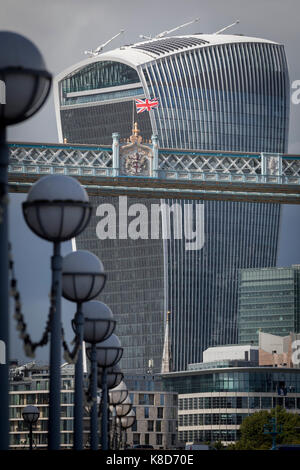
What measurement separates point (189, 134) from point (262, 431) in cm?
7113

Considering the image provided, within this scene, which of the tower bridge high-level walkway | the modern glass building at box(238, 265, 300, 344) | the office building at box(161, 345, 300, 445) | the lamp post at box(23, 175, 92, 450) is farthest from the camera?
the modern glass building at box(238, 265, 300, 344)

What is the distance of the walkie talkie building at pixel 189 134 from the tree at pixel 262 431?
58.4 meters

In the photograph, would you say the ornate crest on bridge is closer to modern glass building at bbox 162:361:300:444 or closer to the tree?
the tree

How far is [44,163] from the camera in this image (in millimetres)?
66500

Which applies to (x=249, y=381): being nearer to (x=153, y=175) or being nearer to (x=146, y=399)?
(x=146, y=399)

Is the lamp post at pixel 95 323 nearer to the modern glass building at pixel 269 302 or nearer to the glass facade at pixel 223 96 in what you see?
the glass facade at pixel 223 96

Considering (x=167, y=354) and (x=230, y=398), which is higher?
(x=167, y=354)

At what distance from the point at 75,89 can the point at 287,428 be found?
7859 cm

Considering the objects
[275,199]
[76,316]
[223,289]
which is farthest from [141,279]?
[76,316]

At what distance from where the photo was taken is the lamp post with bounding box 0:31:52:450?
43.0 ft

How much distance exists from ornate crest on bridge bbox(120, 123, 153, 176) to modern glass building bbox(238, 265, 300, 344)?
A: 109 metres

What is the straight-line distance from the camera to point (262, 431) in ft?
381

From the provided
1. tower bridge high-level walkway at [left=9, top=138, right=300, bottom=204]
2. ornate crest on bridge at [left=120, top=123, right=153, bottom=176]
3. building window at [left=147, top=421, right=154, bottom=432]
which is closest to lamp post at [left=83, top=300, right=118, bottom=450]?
tower bridge high-level walkway at [left=9, top=138, right=300, bottom=204]

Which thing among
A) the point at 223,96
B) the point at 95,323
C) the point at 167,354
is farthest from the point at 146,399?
the point at 95,323
